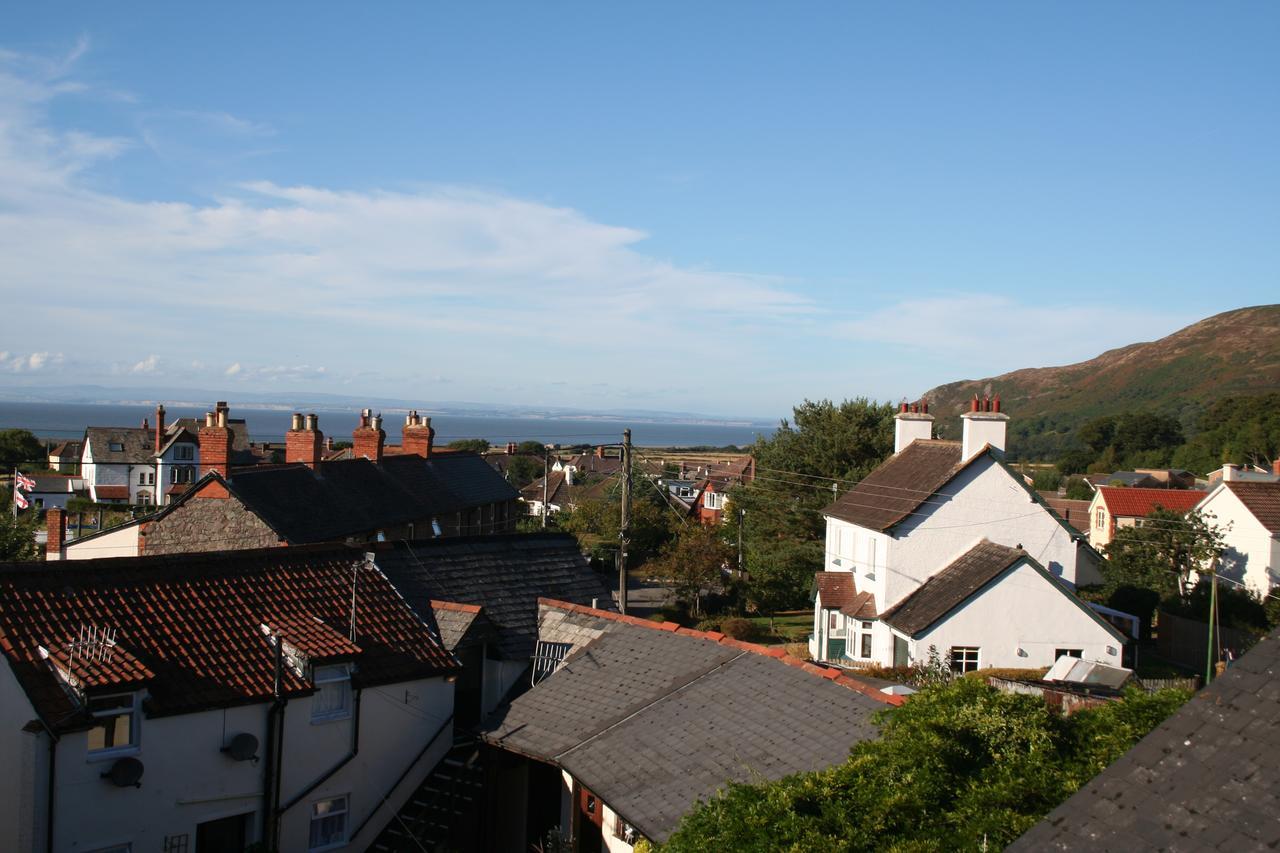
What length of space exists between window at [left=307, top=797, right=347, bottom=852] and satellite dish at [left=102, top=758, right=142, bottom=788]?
3.30 metres

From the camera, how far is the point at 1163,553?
47188 millimetres

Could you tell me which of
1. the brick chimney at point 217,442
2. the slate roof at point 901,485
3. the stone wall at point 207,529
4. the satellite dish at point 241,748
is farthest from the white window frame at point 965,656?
the brick chimney at point 217,442

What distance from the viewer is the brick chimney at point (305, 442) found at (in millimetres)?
39469

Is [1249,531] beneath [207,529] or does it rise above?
beneath

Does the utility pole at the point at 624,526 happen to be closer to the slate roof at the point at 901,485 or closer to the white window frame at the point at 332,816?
the white window frame at the point at 332,816

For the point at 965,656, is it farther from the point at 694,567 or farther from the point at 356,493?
the point at 356,493

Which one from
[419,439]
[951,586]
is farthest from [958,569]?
[419,439]

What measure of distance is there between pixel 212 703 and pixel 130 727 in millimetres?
1175

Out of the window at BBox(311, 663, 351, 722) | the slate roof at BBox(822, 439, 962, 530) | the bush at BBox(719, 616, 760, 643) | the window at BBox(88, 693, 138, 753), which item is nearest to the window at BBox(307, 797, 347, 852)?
the window at BBox(311, 663, 351, 722)

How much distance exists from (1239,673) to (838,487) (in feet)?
160

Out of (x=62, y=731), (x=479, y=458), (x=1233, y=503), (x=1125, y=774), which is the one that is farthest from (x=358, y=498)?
(x=1233, y=503)

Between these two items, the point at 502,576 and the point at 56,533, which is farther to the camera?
the point at 56,533

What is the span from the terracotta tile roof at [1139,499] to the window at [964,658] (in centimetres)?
4073

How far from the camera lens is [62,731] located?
48.1 ft
